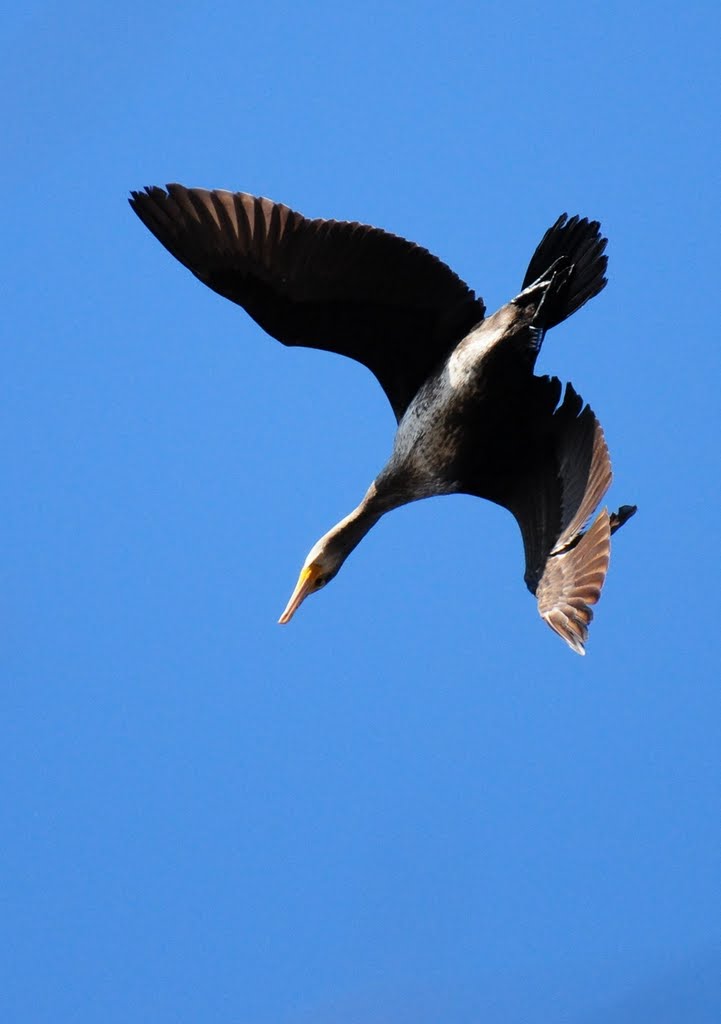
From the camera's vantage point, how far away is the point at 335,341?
7.25 metres

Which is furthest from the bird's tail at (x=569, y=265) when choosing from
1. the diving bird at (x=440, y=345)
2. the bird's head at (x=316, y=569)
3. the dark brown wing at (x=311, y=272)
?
the bird's head at (x=316, y=569)

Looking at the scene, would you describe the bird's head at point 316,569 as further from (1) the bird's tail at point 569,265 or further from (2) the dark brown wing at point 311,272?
(1) the bird's tail at point 569,265

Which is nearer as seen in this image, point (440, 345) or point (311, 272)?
point (311, 272)

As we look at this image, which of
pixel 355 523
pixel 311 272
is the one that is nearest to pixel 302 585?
pixel 355 523

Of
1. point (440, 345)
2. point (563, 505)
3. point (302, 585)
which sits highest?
point (440, 345)

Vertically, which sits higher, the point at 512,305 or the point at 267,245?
the point at 267,245

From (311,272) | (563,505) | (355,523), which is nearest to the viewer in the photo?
(311,272)

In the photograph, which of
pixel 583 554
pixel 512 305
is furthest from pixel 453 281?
pixel 583 554

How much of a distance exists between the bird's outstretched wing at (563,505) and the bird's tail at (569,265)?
12.3 inches

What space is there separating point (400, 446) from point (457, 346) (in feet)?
1.59

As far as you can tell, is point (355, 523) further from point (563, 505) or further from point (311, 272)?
point (311, 272)

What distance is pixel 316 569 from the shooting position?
7555mm

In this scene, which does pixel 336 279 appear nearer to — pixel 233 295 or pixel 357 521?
pixel 233 295

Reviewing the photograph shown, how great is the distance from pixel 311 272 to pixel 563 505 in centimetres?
134
